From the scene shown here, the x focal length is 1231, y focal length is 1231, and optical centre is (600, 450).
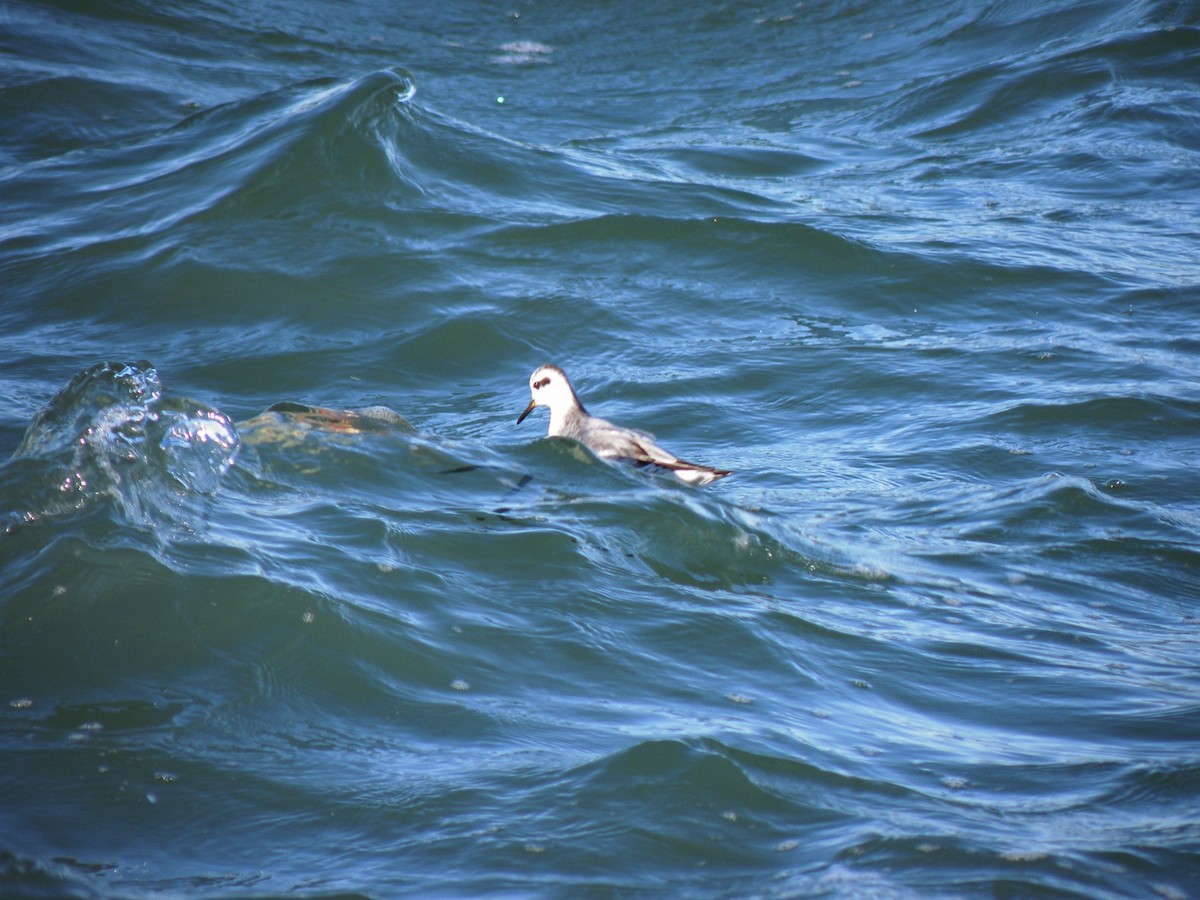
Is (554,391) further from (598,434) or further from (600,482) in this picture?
(600,482)

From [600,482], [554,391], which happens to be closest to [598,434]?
[600,482]

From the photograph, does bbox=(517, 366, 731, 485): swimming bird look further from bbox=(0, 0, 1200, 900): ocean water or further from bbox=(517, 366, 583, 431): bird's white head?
bbox=(0, 0, 1200, 900): ocean water

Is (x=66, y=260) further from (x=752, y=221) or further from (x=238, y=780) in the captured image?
(x=238, y=780)

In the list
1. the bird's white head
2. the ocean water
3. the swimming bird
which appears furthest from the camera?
the bird's white head

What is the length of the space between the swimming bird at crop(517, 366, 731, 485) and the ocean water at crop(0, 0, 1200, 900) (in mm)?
163

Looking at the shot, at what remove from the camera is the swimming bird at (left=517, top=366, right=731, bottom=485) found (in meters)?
7.14

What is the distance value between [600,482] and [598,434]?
0.60 meters

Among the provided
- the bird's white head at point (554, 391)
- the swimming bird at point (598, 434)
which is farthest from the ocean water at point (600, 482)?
the bird's white head at point (554, 391)

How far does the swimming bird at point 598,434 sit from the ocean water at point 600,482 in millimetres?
163

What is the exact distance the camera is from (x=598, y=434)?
7.71 meters

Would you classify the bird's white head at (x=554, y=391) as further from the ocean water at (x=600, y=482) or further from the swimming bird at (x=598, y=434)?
the ocean water at (x=600, y=482)

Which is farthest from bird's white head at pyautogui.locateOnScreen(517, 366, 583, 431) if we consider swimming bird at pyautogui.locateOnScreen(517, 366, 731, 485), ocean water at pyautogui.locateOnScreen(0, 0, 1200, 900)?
ocean water at pyautogui.locateOnScreen(0, 0, 1200, 900)

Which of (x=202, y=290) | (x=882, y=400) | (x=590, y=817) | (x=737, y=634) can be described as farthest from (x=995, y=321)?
(x=590, y=817)

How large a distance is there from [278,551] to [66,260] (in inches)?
231
